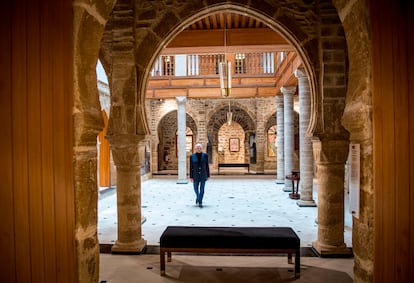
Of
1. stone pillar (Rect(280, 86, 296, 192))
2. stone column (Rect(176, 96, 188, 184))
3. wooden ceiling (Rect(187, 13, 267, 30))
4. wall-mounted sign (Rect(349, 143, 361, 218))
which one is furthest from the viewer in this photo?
stone column (Rect(176, 96, 188, 184))

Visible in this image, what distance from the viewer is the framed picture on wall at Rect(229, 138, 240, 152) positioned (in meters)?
22.7

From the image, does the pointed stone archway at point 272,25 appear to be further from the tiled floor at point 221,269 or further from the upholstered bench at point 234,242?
the upholstered bench at point 234,242

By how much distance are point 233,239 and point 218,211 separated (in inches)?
178

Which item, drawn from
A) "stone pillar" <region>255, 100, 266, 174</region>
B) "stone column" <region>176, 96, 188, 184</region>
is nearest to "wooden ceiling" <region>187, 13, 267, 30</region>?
"stone column" <region>176, 96, 188, 184</region>

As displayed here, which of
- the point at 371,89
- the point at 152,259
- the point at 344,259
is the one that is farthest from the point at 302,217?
the point at 371,89

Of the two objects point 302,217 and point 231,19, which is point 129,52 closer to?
point 231,19

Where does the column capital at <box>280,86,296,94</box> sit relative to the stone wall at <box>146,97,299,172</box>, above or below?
above

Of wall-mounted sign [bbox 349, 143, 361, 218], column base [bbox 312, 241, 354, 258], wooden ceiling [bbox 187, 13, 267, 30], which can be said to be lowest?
column base [bbox 312, 241, 354, 258]

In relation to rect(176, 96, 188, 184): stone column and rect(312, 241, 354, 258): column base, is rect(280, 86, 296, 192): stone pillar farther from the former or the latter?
rect(312, 241, 354, 258): column base

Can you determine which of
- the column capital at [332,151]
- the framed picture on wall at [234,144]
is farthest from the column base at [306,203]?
the framed picture on wall at [234,144]

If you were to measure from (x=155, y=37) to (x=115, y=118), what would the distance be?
1.54m

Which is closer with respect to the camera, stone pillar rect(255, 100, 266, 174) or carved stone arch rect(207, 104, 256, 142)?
stone pillar rect(255, 100, 266, 174)

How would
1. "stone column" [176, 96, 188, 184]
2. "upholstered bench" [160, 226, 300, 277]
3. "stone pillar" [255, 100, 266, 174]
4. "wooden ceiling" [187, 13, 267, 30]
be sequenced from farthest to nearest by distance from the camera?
"stone pillar" [255, 100, 266, 174]
"stone column" [176, 96, 188, 184]
"wooden ceiling" [187, 13, 267, 30]
"upholstered bench" [160, 226, 300, 277]

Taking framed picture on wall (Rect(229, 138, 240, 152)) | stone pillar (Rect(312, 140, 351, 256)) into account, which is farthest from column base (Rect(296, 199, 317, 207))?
framed picture on wall (Rect(229, 138, 240, 152))
